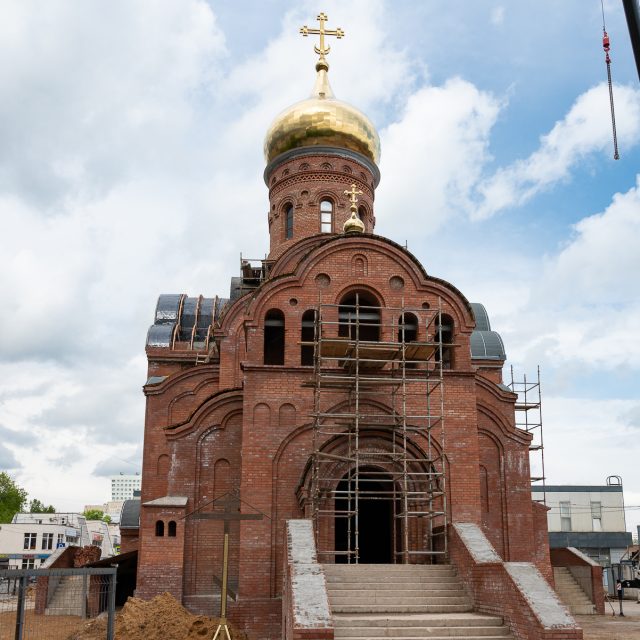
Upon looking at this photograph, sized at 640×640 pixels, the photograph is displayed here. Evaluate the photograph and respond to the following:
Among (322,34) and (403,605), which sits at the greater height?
(322,34)

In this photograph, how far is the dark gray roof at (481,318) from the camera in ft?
79.9

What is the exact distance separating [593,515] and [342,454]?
28.3 metres

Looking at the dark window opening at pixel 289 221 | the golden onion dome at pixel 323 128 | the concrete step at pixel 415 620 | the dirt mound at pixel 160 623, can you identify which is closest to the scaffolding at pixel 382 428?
A: the concrete step at pixel 415 620

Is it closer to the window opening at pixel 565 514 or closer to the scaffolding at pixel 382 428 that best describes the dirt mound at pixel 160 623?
the scaffolding at pixel 382 428

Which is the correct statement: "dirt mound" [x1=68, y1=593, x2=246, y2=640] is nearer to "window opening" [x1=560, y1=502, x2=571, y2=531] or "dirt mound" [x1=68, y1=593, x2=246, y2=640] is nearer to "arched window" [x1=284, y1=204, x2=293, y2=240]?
"arched window" [x1=284, y1=204, x2=293, y2=240]

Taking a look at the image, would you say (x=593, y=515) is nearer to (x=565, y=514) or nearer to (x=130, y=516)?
(x=565, y=514)

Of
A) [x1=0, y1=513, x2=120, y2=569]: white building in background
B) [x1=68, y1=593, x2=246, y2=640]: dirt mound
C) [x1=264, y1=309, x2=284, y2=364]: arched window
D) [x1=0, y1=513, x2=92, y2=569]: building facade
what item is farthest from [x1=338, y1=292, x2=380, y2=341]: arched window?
[x1=0, y1=513, x2=92, y2=569]: building facade

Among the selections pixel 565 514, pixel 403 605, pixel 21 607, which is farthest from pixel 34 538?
pixel 21 607

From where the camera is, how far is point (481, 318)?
976 inches

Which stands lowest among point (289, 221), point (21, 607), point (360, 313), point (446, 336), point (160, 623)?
point (160, 623)

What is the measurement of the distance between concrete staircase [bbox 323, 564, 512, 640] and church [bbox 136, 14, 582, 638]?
0.59 ft

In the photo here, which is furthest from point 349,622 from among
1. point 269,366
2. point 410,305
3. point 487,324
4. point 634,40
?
point 487,324

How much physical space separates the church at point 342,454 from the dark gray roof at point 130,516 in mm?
5517

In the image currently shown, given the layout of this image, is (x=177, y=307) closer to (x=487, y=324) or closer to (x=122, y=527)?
(x=122, y=527)
